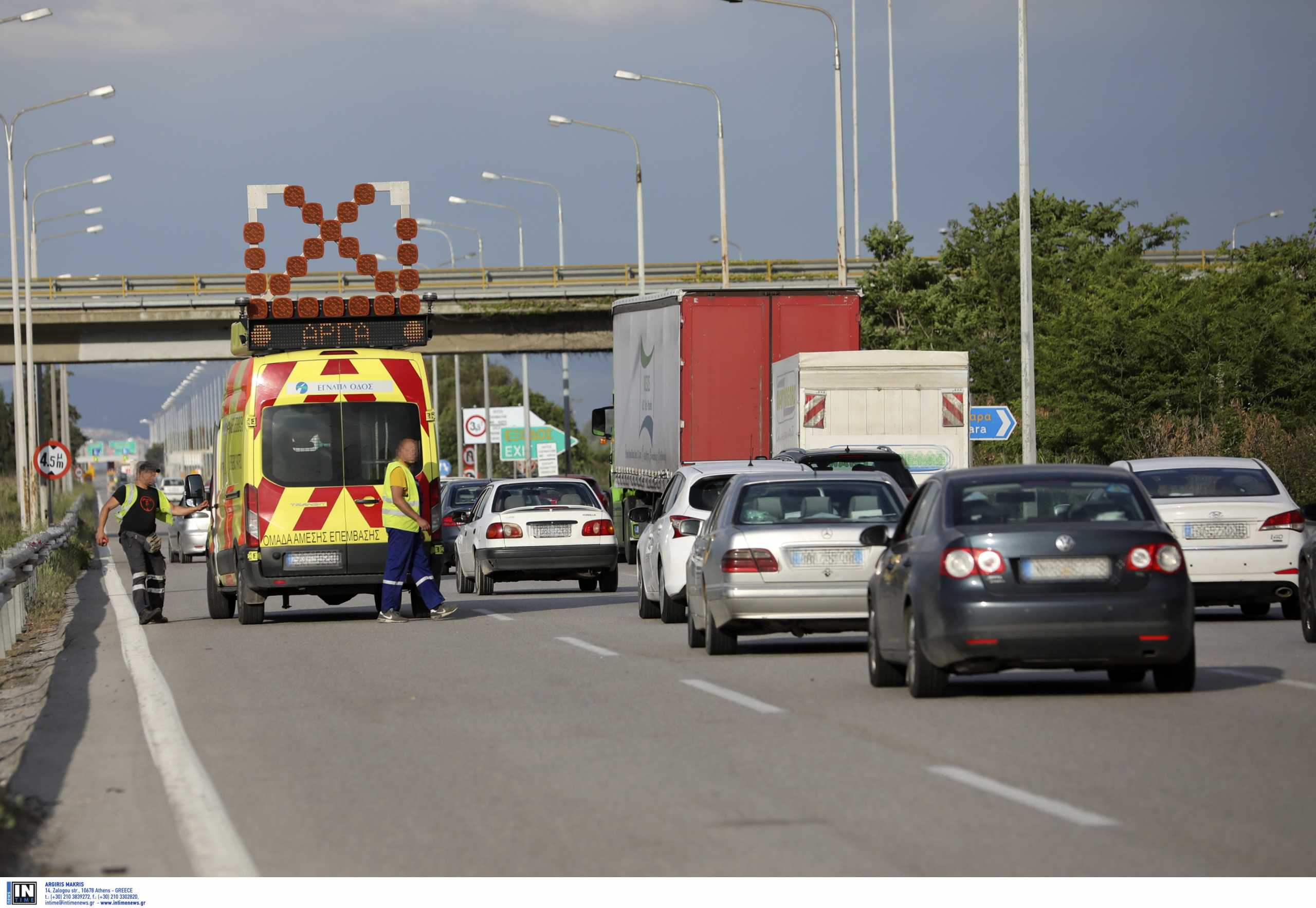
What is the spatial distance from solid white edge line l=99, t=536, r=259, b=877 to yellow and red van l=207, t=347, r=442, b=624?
3.71 metres

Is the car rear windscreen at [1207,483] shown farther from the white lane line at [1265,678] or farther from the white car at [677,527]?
the white lane line at [1265,678]

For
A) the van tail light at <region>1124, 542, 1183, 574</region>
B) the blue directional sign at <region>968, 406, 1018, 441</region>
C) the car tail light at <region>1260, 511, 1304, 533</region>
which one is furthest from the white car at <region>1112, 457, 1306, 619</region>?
the blue directional sign at <region>968, 406, 1018, 441</region>

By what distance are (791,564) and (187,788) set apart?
6.87 meters

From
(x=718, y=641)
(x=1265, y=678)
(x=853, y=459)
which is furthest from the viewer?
(x=853, y=459)

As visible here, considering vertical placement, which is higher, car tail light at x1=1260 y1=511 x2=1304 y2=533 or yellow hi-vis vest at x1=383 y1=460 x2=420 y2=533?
yellow hi-vis vest at x1=383 y1=460 x2=420 y2=533

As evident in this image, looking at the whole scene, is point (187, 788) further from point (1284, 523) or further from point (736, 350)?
point (736, 350)

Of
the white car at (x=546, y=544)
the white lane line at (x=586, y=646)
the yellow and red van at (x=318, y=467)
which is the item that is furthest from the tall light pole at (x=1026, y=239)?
the white lane line at (x=586, y=646)

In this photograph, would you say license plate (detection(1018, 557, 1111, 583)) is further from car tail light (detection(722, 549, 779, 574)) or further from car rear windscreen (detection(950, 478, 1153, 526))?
car tail light (detection(722, 549, 779, 574))

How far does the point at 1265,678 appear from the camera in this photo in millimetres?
13117

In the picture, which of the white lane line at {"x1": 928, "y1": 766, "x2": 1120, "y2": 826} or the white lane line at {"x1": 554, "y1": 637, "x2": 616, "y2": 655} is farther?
the white lane line at {"x1": 554, "y1": 637, "x2": 616, "y2": 655}

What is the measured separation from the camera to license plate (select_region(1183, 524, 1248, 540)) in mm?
18656

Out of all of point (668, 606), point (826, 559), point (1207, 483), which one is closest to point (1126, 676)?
point (826, 559)

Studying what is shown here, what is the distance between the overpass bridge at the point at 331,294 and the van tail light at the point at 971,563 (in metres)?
47.9

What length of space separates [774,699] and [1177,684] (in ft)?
7.70
